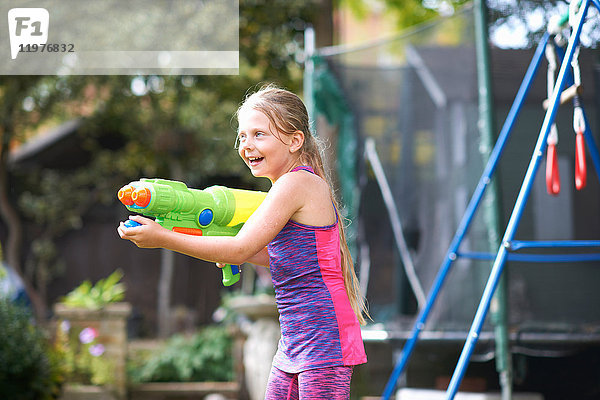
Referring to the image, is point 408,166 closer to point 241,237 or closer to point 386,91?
point 386,91

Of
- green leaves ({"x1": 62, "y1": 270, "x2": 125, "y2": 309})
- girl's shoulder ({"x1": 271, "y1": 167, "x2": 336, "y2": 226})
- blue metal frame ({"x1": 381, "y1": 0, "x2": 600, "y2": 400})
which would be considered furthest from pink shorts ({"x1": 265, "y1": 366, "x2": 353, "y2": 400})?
green leaves ({"x1": 62, "y1": 270, "x2": 125, "y2": 309})

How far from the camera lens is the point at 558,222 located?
3635 millimetres

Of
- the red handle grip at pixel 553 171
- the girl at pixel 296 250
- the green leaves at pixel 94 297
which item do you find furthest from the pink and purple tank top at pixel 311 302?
the green leaves at pixel 94 297

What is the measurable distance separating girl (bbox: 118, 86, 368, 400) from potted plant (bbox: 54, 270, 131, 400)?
12.9 feet

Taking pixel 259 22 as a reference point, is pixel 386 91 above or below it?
below

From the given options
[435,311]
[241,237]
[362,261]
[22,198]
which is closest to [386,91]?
[362,261]

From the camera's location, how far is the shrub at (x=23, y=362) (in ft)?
13.4

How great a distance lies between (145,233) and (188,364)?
4781 mm

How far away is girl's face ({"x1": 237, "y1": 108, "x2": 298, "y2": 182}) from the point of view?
1740 millimetres

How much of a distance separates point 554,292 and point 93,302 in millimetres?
3440

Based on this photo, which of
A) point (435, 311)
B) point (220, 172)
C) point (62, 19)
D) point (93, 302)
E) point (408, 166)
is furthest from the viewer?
point (220, 172)

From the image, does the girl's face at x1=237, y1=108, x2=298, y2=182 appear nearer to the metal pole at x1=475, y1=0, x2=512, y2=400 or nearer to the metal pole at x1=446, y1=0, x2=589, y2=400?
the metal pole at x1=446, y1=0, x2=589, y2=400

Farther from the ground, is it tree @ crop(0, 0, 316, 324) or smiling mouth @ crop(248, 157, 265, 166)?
tree @ crop(0, 0, 316, 324)

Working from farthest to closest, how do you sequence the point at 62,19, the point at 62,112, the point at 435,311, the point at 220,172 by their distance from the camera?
the point at 220,172 → the point at 62,112 → the point at 62,19 → the point at 435,311
